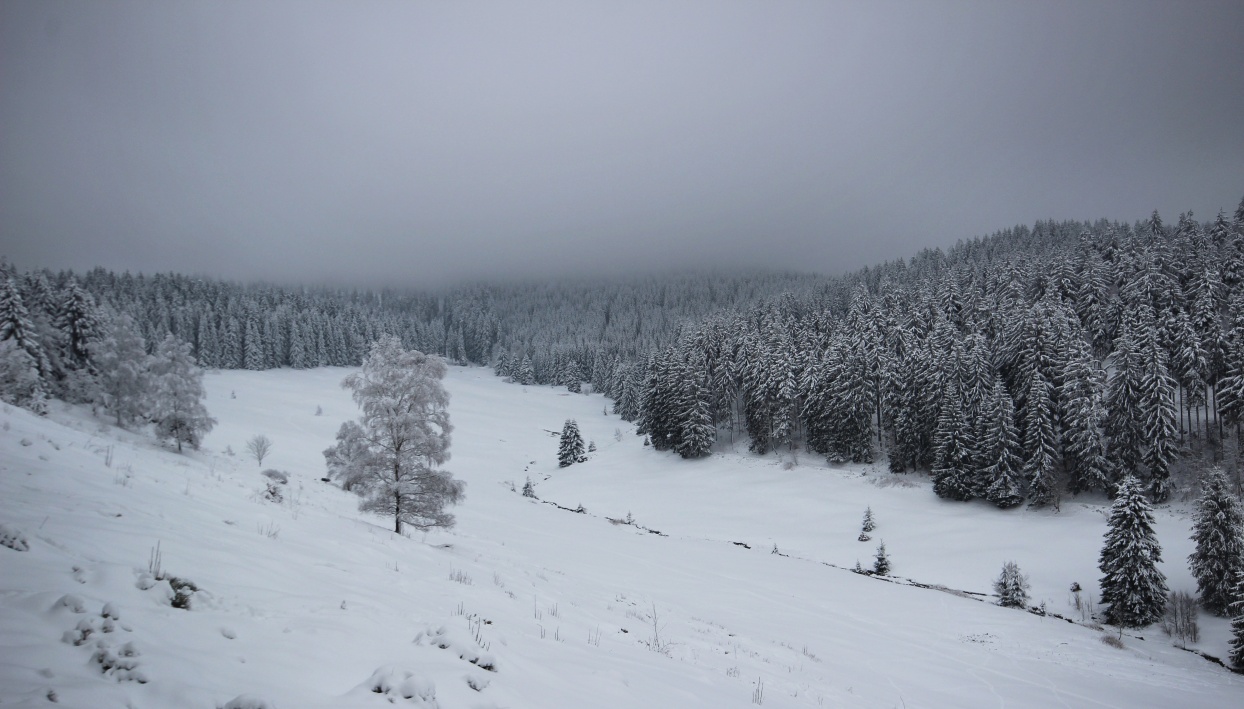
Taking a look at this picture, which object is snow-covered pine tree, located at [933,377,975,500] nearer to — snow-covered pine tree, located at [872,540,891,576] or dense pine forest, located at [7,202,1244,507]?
dense pine forest, located at [7,202,1244,507]

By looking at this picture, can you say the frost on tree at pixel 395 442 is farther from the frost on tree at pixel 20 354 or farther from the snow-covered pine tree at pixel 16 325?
the snow-covered pine tree at pixel 16 325

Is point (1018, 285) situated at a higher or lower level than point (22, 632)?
higher

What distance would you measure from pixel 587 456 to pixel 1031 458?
4931 centimetres

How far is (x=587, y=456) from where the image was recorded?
71.2 meters

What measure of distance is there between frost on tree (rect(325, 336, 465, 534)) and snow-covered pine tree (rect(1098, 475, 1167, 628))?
1287 inches

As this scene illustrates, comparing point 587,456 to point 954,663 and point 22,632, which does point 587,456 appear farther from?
point 22,632

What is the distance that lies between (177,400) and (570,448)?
145ft

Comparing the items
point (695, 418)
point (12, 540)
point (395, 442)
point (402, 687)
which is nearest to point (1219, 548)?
point (402, 687)

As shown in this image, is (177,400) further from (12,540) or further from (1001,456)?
(1001,456)

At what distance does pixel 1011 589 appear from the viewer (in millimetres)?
26859

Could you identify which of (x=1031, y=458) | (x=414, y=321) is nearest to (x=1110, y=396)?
(x=1031, y=458)

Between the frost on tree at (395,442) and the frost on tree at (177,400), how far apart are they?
70.3ft

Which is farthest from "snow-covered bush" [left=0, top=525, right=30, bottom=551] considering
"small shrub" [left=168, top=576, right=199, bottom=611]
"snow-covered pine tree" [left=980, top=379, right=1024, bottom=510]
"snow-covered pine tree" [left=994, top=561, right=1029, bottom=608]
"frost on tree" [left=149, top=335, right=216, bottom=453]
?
"snow-covered pine tree" [left=980, top=379, right=1024, bottom=510]

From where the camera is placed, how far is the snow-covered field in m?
4.57
